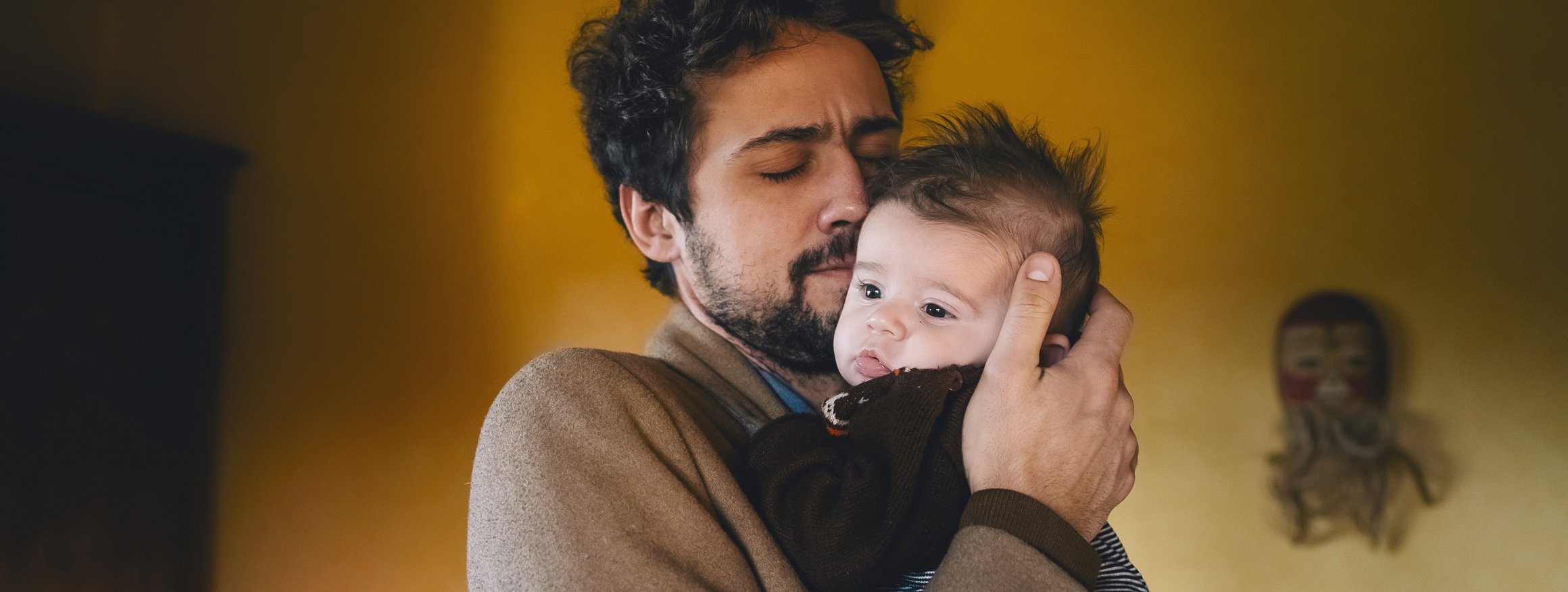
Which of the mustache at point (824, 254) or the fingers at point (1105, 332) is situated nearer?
the fingers at point (1105, 332)

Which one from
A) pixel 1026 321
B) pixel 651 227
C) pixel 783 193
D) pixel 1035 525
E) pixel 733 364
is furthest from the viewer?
pixel 651 227

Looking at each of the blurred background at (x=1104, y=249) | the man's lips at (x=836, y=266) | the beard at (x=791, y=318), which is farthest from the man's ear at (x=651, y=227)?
the blurred background at (x=1104, y=249)

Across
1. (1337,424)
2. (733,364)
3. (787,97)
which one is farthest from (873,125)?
(1337,424)

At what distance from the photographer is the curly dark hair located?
151cm

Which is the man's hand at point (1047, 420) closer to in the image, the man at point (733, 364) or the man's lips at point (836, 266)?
the man at point (733, 364)

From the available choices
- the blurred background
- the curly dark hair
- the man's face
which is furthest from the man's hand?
the blurred background

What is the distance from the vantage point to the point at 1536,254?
3037mm

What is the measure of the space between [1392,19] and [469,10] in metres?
2.99

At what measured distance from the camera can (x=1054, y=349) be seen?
123cm

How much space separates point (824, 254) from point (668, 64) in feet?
1.28

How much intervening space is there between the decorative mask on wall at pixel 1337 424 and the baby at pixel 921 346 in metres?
2.18

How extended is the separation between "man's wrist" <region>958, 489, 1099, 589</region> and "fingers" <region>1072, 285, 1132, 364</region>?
0.24m

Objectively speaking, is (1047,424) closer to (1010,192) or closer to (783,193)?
(1010,192)

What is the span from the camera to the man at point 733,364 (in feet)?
3.13
